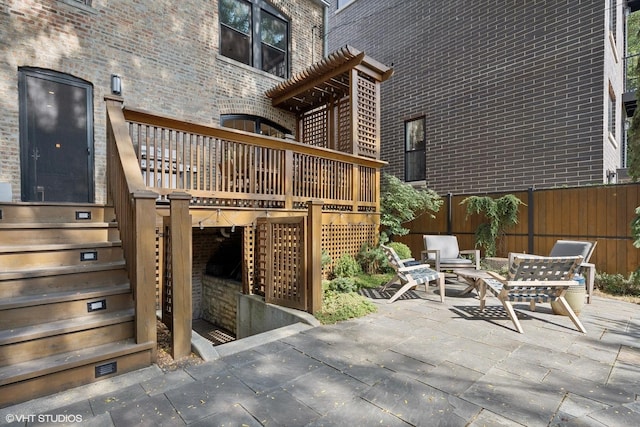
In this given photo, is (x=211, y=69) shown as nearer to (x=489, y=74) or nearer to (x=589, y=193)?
(x=489, y=74)

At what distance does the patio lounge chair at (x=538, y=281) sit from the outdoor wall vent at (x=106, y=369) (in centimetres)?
386

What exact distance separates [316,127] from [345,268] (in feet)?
13.3

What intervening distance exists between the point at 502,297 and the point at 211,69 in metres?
6.91

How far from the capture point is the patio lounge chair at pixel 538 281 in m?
3.60

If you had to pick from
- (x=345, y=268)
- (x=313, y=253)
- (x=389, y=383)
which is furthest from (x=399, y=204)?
(x=389, y=383)

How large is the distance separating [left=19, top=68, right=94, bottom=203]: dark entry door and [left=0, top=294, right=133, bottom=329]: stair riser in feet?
11.0

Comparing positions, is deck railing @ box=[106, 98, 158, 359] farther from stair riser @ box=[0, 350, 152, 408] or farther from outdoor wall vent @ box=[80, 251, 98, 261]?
outdoor wall vent @ box=[80, 251, 98, 261]

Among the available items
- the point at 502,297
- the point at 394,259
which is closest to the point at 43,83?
the point at 394,259

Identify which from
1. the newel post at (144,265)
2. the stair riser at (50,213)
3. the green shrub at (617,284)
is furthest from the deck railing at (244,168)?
the green shrub at (617,284)

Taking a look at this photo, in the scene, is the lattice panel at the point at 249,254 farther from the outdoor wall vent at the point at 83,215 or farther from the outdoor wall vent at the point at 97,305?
the outdoor wall vent at the point at 97,305

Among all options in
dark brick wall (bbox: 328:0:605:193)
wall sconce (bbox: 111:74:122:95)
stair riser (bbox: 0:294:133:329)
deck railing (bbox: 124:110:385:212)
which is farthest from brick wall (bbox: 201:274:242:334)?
dark brick wall (bbox: 328:0:605:193)

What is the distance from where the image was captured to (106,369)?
8.09ft

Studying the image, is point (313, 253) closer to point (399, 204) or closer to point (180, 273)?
point (180, 273)

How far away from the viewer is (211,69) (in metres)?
7.03
